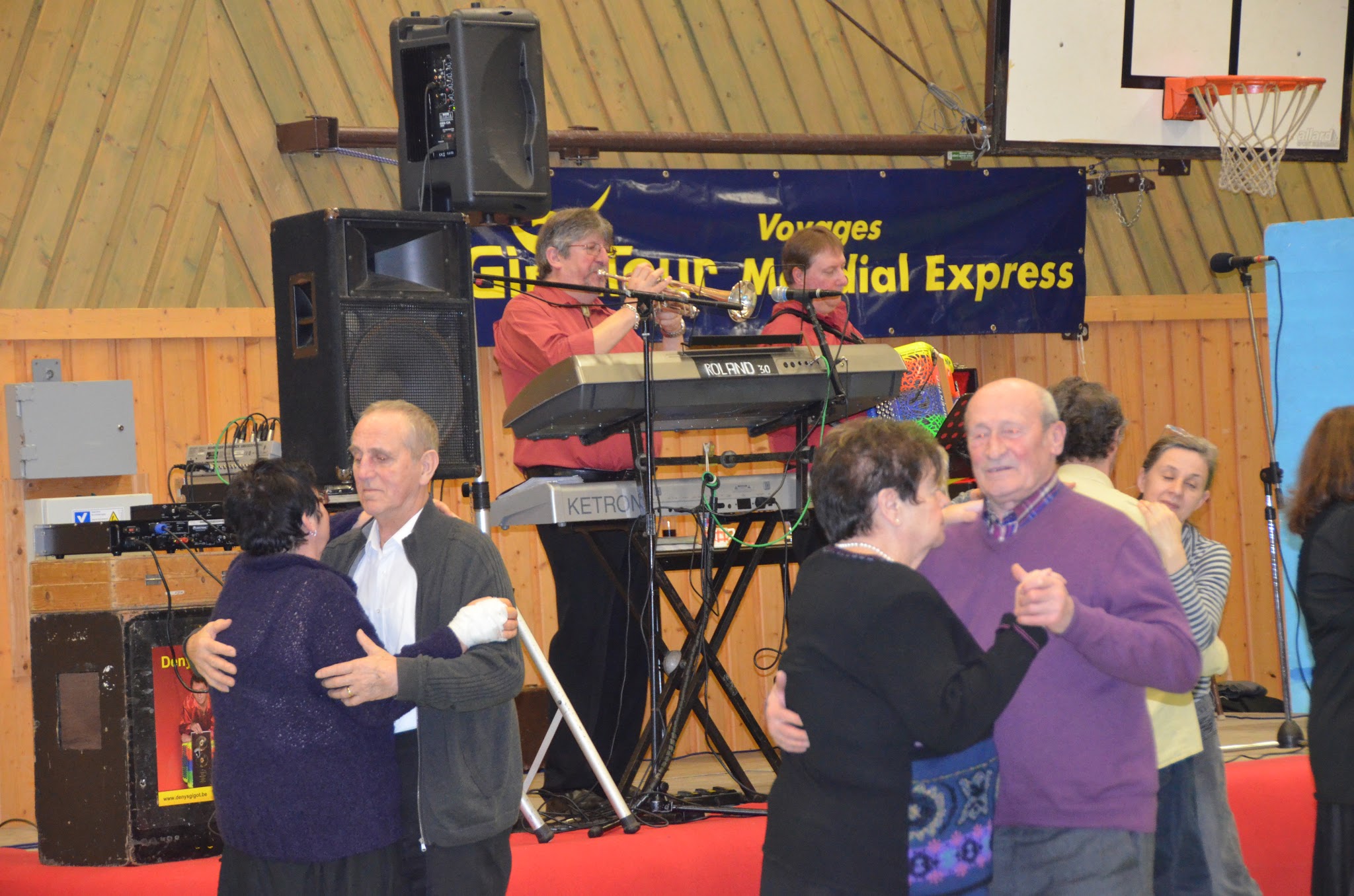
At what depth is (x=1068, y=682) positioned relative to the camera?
2.25 m

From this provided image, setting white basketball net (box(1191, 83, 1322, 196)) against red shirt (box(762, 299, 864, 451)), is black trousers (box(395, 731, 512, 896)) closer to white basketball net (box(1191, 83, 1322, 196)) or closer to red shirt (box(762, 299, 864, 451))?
red shirt (box(762, 299, 864, 451))

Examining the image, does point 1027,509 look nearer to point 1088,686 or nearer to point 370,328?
point 1088,686

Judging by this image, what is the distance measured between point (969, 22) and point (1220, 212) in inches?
67.9

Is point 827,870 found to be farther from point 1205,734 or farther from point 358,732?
point 1205,734

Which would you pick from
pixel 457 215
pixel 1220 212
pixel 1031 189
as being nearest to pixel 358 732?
Result: pixel 457 215

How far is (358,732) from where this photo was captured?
8.41 ft

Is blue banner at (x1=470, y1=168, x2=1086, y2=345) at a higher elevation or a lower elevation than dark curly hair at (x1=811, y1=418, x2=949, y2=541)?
higher

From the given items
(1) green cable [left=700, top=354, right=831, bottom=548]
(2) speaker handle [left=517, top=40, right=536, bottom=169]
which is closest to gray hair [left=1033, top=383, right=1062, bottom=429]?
(1) green cable [left=700, top=354, right=831, bottom=548]

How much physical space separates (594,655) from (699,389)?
3.46 ft

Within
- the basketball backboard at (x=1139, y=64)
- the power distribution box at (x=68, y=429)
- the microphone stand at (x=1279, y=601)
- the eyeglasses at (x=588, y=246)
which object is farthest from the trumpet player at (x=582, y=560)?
the basketball backboard at (x=1139, y=64)

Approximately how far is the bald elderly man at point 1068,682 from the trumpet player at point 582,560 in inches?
65.4

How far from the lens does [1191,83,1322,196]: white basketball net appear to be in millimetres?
6074

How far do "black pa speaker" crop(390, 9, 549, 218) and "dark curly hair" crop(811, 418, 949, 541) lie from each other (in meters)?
1.78

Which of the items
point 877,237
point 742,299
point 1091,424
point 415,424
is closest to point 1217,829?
point 1091,424
